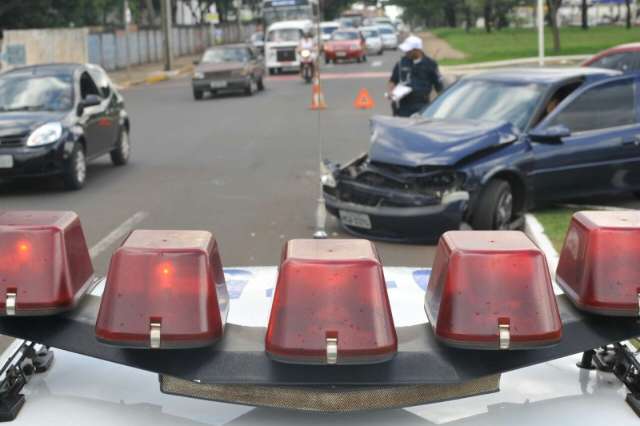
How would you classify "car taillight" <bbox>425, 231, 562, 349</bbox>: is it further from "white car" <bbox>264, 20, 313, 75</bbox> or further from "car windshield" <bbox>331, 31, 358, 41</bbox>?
"car windshield" <bbox>331, 31, 358, 41</bbox>

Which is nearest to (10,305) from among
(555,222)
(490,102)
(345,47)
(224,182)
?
(555,222)

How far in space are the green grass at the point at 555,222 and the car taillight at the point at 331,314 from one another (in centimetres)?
725

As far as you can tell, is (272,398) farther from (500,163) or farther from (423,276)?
(500,163)

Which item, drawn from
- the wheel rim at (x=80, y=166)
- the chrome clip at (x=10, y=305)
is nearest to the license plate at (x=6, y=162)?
the wheel rim at (x=80, y=166)

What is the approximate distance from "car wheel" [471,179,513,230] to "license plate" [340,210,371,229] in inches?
40.0

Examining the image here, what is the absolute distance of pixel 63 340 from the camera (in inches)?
102

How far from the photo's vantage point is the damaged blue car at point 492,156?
9.91m

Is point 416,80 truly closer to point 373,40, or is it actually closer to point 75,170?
point 75,170

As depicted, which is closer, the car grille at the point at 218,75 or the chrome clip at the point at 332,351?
the chrome clip at the point at 332,351

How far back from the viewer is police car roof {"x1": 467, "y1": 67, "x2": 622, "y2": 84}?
11484mm

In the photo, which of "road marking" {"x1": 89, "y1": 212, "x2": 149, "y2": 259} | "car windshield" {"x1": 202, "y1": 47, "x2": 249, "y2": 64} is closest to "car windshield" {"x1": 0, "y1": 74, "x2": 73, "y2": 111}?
"road marking" {"x1": 89, "y1": 212, "x2": 149, "y2": 259}

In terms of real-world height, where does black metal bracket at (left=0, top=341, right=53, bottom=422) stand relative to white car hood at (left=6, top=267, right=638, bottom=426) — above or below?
above

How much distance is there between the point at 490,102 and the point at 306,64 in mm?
25943

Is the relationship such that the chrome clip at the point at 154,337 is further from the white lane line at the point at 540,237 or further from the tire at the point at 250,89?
the tire at the point at 250,89
